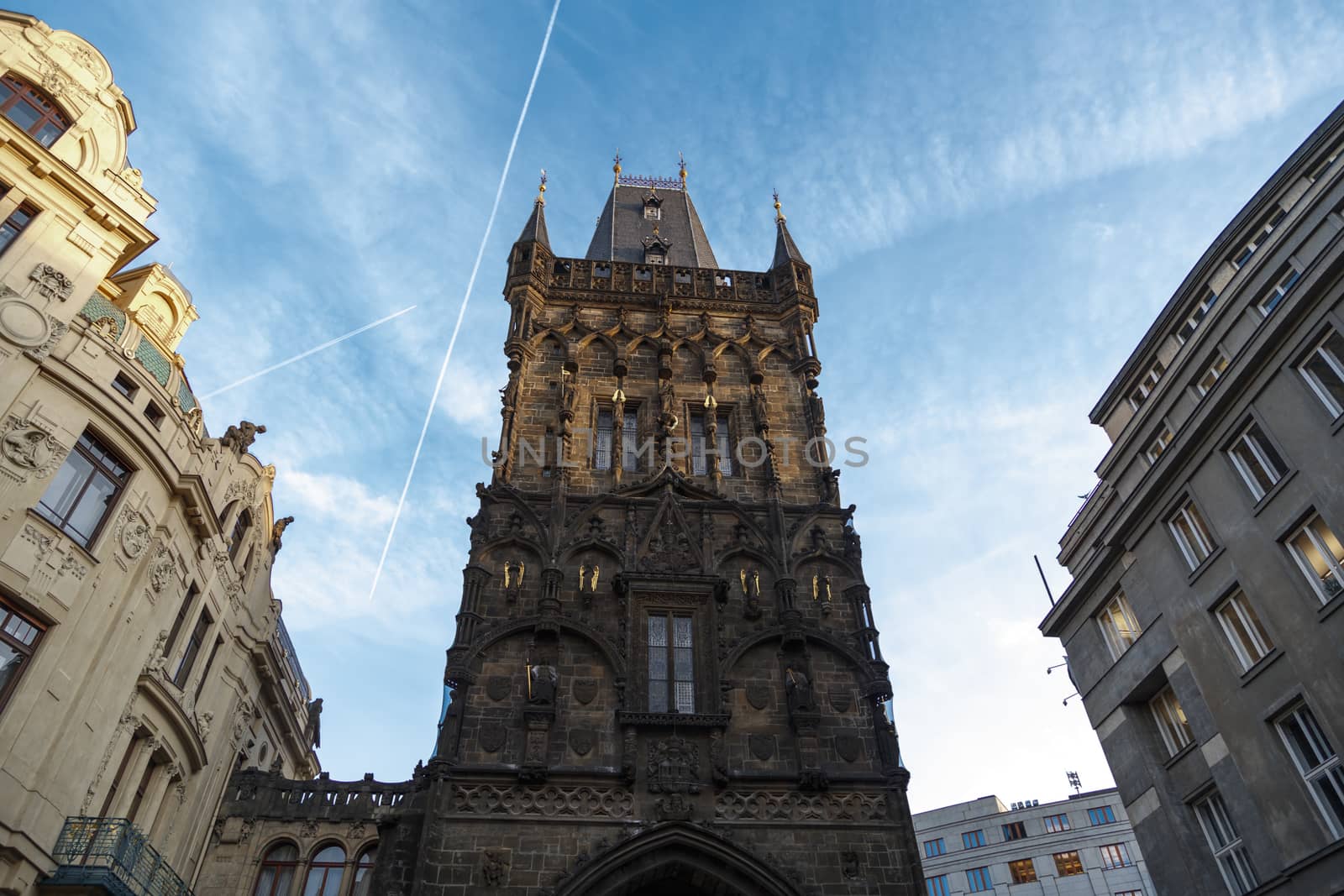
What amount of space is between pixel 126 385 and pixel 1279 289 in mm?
26836

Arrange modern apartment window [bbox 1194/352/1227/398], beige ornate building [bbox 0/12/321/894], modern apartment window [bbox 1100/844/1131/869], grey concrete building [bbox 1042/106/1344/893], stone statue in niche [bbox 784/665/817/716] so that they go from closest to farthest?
grey concrete building [bbox 1042/106/1344/893], beige ornate building [bbox 0/12/321/894], stone statue in niche [bbox 784/665/817/716], modern apartment window [bbox 1194/352/1227/398], modern apartment window [bbox 1100/844/1131/869]

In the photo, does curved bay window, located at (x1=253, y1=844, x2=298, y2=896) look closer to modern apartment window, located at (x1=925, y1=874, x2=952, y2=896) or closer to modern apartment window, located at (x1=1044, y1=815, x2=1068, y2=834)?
modern apartment window, located at (x1=925, y1=874, x2=952, y2=896)

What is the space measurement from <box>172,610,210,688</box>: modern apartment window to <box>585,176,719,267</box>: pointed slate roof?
18613 millimetres

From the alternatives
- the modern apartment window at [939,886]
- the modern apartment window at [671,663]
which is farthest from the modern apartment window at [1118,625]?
the modern apartment window at [939,886]

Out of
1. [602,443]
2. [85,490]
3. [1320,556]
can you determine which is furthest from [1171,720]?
[85,490]

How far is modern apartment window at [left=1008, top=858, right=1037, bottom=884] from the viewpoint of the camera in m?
55.4

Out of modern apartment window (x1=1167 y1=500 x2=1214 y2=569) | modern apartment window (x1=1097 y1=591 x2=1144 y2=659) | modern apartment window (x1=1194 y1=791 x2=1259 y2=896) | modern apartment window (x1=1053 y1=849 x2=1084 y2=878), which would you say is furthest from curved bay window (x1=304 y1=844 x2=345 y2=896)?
modern apartment window (x1=1053 y1=849 x2=1084 y2=878)

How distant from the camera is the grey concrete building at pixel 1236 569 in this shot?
17.6 meters

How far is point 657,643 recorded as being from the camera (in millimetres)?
22172

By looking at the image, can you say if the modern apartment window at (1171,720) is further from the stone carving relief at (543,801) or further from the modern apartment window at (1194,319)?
the stone carving relief at (543,801)

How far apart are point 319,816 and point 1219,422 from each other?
79.8ft

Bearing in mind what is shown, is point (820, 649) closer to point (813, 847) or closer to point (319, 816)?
point (813, 847)

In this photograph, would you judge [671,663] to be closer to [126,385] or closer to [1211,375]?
[1211,375]

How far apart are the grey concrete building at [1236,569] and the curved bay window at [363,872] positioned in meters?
19.4
